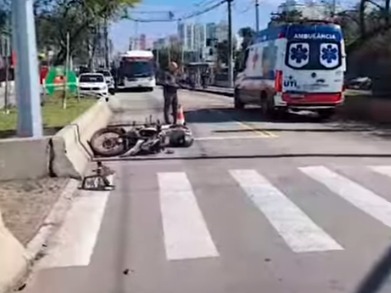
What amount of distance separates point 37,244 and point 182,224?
1714mm

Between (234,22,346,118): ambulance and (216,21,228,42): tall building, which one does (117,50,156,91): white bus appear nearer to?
(234,22,346,118): ambulance

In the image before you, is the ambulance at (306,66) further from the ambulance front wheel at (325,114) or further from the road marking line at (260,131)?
the road marking line at (260,131)

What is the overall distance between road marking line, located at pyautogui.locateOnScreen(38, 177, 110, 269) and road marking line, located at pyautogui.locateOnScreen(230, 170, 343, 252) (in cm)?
196

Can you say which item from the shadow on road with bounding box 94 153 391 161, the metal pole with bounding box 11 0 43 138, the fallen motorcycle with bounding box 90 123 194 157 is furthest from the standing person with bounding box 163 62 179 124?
the metal pole with bounding box 11 0 43 138

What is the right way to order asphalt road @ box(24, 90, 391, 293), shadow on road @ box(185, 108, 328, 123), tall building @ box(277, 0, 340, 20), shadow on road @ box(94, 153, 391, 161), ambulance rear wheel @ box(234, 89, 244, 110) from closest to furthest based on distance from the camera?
asphalt road @ box(24, 90, 391, 293), shadow on road @ box(94, 153, 391, 161), shadow on road @ box(185, 108, 328, 123), ambulance rear wheel @ box(234, 89, 244, 110), tall building @ box(277, 0, 340, 20)

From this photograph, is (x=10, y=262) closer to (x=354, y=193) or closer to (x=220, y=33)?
(x=354, y=193)

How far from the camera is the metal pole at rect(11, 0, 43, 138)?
1316 centimetres

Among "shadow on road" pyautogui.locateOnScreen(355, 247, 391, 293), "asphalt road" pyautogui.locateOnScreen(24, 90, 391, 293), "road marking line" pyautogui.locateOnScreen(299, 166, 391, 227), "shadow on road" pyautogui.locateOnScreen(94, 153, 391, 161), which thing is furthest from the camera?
"shadow on road" pyautogui.locateOnScreen(94, 153, 391, 161)

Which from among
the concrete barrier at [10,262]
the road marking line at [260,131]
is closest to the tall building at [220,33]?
the road marking line at [260,131]

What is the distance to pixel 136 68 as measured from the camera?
58969 millimetres

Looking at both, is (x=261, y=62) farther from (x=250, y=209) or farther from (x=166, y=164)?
(x=250, y=209)

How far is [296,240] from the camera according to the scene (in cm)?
790

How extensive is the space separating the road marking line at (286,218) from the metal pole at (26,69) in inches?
142

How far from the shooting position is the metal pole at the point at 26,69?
43.2 ft
